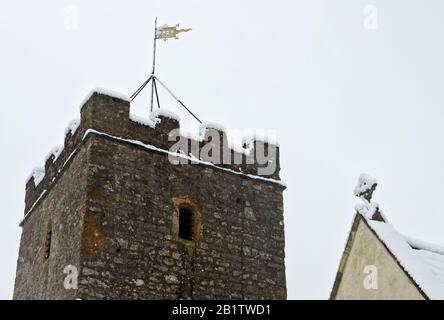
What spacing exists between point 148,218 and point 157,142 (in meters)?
1.53

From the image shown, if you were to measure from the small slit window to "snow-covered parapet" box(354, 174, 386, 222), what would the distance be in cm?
522

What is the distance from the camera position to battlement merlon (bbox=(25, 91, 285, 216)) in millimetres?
14914

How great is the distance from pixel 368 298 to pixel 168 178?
21.6 feet

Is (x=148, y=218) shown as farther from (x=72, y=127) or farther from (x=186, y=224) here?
(x=72, y=127)

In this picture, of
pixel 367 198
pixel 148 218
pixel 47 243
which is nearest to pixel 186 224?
pixel 148 218

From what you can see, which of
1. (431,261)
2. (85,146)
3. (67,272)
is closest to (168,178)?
(85,146)

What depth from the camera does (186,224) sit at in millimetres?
15031

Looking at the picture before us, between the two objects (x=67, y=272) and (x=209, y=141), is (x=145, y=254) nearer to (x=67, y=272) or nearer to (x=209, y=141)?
(x=67, y=272)

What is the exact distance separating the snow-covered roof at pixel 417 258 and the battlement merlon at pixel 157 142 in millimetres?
6332

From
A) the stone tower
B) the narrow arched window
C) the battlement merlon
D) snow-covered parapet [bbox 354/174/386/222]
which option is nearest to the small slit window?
the stone tower

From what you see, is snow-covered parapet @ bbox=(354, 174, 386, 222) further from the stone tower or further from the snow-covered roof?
the stone tower

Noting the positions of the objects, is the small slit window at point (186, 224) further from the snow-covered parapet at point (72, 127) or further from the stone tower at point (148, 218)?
the snow-covered parapet at point (72, 127)

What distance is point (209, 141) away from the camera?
52.3 feet

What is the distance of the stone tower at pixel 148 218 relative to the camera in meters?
13.9
